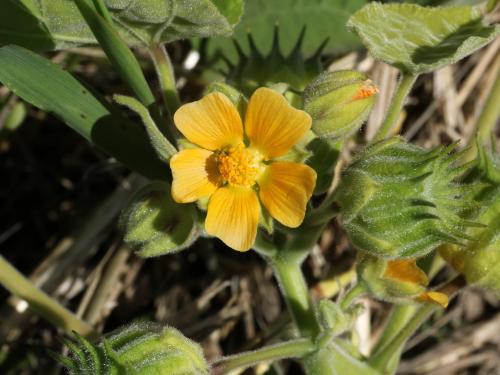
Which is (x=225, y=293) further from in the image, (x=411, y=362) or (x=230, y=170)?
(x=230, y=170)

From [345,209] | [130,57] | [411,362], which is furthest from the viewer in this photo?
[411,362]

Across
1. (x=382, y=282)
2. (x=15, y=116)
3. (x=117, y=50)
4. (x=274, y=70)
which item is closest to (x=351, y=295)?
(x=382, y=282)

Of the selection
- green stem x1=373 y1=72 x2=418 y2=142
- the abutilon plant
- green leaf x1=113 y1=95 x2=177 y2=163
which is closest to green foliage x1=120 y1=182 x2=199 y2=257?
the abutilon plant

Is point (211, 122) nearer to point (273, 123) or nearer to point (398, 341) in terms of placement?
point (273, 123)

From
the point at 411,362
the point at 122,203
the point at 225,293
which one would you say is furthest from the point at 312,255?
the point at 122,203

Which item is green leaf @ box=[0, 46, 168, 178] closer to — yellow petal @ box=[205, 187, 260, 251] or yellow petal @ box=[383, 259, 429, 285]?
yellow petal @ box=[205, 187, 260, 251]
